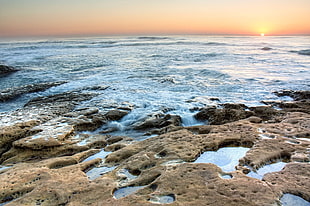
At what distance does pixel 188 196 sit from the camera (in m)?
3.27

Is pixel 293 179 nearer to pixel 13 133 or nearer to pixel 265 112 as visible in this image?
pixel 265 112

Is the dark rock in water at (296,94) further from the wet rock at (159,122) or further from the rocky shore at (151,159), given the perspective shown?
the wet rock at (159,122)

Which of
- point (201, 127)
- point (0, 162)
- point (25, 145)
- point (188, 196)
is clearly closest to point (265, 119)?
point (201, 127)

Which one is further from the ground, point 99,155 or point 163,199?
point 163,199

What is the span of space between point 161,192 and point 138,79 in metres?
11.1

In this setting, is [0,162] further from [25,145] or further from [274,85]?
[274,85]

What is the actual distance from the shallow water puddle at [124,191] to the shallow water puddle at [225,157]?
57.3 inches

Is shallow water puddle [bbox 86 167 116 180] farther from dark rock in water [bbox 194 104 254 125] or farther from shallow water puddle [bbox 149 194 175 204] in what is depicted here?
dark rock in water [bbox 194 104 254 125]

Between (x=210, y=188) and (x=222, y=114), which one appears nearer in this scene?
(x=210, y=188)

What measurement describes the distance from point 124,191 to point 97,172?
3.28 ft

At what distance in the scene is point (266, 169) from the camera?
4.12 meters

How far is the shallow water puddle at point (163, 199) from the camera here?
10.6 ft

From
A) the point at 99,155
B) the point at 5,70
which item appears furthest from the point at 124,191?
the point at 5,70

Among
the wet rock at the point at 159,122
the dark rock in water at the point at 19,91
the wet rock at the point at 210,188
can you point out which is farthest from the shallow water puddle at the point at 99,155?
the dark rock in water at the point at 19,91
